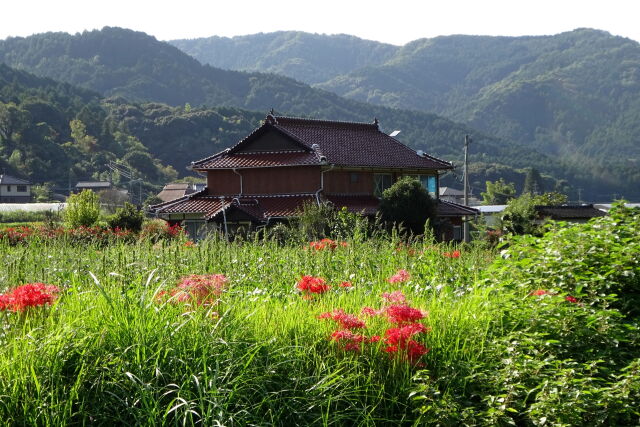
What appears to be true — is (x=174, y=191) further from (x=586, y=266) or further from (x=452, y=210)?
(x=586, y=266)

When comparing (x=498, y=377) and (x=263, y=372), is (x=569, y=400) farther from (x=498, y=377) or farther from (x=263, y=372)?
(x=263, y=372)

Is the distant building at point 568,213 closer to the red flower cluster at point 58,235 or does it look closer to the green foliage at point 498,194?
the red flower cluster at point 58,235

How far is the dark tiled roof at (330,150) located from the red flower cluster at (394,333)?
28486 mm

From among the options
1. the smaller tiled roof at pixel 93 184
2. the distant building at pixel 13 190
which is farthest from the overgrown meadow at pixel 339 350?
the smaller tiled roof at pixel 93 184

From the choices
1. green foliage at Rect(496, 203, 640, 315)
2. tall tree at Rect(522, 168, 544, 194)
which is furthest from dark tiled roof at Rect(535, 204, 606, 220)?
tall tree at Rect(522, 168, 544, 194)

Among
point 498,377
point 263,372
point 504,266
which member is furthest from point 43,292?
point 504,266

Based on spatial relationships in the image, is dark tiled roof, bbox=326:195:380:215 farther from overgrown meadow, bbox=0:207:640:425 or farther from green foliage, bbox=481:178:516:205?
green foliage, bbox=481:178:516:205

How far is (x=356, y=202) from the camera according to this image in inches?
1380

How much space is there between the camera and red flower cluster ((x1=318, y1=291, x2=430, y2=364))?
18.0 feet

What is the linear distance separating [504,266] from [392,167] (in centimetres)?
Result: 2938

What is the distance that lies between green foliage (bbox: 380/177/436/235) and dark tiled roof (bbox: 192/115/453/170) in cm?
388

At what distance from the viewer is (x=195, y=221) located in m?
36.2

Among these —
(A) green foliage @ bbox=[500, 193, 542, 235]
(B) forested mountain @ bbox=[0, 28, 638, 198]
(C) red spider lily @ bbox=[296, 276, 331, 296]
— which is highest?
(B) forested mountain @ bbox=[0, 28, 638, 198]

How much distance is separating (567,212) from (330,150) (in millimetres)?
18270
